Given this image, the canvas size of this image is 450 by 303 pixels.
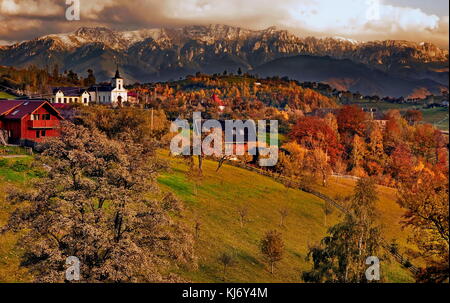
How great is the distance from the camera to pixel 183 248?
96.3ft

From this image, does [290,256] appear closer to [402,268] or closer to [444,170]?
[402,268]

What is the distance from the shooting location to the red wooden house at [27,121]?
70750 mm

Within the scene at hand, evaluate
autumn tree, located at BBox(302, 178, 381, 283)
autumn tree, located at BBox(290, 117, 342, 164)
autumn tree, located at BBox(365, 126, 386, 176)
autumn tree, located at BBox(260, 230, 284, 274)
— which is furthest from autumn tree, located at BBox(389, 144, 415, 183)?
autumn tree, located at BBox(302, 178, 381, 283)

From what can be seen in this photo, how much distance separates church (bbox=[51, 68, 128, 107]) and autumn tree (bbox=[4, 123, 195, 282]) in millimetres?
125570

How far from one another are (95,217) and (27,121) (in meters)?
A: 50.9

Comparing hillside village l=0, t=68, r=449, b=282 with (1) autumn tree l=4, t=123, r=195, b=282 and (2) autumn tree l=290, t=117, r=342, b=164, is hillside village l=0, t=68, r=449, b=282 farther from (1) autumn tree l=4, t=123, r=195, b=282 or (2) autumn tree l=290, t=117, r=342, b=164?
(2) autumn tree l=290, t=117, r=342, b=164

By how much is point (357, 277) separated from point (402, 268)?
34.0m

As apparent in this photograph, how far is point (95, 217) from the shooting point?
26.7 meters

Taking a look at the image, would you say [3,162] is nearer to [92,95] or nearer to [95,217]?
[95,217]

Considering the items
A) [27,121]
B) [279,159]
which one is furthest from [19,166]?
[279,159]

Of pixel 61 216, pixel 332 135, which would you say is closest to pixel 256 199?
pixel 61 216

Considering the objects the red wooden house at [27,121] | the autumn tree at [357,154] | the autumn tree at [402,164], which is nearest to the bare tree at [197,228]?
the red wooden house at [27,121]

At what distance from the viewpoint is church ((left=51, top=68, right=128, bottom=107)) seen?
16423 cm
